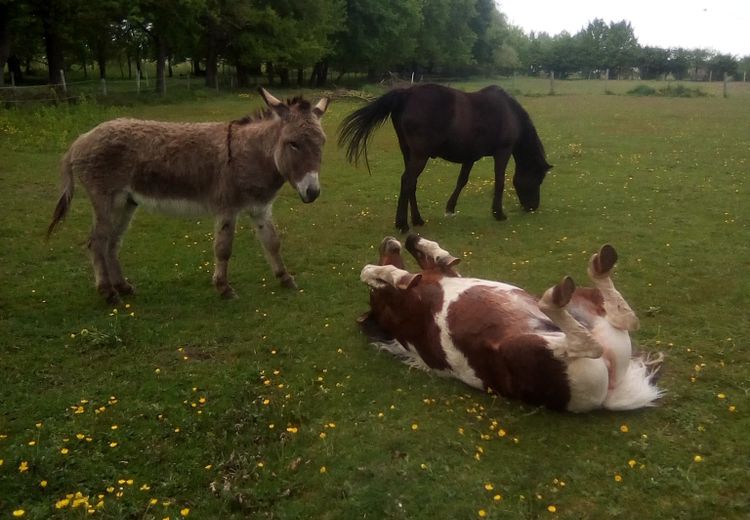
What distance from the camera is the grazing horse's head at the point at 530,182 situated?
33.0ft

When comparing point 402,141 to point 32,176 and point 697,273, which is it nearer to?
point 697,273

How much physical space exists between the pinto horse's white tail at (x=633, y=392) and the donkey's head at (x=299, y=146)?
10.8 ft

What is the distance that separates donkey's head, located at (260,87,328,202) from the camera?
589 centimetres

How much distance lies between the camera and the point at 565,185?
12312mm

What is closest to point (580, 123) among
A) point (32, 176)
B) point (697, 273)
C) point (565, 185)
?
point (565, 185)

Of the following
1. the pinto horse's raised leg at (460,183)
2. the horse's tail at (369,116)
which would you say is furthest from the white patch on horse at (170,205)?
the pinto horse's raised leg at (460,183)

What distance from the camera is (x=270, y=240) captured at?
6.73 metres

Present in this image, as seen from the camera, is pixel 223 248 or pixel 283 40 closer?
pixel 223 248

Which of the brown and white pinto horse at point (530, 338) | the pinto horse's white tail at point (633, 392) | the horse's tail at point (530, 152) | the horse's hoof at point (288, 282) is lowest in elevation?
the horse's hoof at point (288, 282)

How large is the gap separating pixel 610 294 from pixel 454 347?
1198mm

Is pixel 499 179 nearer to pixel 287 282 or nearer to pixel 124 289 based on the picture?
pixel 287 282

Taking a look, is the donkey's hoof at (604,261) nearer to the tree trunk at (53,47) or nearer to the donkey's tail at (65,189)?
the donkey's tail at (65,189)

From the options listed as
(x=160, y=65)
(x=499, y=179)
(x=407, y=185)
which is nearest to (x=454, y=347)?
(x=407, y=185)

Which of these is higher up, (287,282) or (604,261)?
(604,261)
